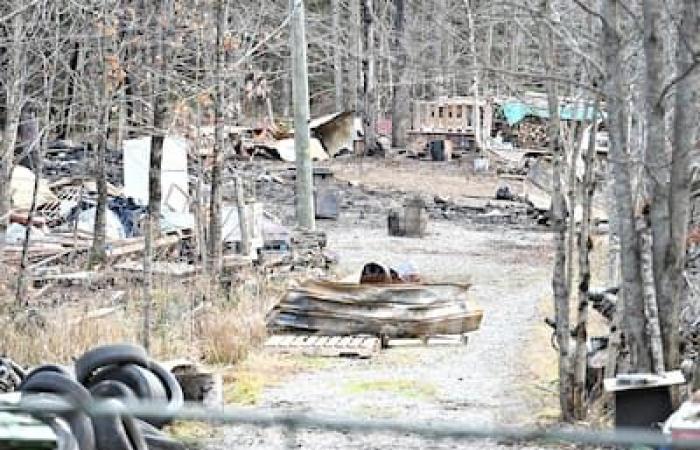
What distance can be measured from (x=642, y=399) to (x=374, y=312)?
6078 millimetres

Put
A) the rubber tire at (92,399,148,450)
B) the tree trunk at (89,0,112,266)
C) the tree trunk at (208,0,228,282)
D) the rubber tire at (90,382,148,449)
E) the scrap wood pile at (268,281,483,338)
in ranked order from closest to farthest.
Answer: the rubber tire at (92,399,148,450) → the rubber tire at (90,382,148,449) → the scrap wood pile at (268,281,483,338) → the tree trunk at (89,0,112,266) → the tree trunk at (208,0,228,282)

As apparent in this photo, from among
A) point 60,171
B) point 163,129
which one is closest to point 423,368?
point 163,129

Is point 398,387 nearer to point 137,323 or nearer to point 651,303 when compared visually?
point 137,323

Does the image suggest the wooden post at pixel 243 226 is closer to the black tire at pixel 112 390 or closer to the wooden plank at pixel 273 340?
the wooden plank at pixel 273 340

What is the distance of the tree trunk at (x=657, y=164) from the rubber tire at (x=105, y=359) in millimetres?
3256

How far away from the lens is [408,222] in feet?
77.5

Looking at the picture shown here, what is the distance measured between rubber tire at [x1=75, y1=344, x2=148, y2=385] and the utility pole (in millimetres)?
13238

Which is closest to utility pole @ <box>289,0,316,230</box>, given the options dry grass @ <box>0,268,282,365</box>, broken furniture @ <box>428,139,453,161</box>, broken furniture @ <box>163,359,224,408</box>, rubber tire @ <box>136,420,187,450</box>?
dry grass @ <box>0,268,282,365</box>

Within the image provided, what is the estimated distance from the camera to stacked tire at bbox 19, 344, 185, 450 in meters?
5.07

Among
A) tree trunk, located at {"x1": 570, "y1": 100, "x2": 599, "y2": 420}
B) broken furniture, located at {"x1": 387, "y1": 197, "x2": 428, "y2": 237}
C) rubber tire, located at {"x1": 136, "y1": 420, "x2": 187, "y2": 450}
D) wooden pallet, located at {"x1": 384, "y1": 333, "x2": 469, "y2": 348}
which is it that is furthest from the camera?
broken furniture, located at {"x1": 387, "y1": 197, "x2": 428, "y2": 237}

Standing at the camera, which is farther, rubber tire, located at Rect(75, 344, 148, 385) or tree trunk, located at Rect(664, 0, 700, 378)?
tree trunk, located at Rect(664, 0, 700, 378)

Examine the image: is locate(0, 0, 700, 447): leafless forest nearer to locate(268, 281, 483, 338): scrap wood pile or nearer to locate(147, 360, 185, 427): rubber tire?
locate(268, 281, 483, 338): scrap wood pile

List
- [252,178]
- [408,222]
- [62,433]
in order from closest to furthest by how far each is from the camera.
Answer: [62,433] < [408,222] < [252,178]

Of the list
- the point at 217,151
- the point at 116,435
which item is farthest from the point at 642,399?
the point at 217,151
